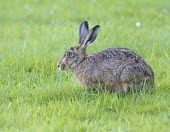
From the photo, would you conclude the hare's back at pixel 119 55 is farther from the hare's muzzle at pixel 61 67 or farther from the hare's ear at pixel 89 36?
the hare's muzzle at pixel 61 67

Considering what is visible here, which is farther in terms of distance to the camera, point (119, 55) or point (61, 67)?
point (61, 67)

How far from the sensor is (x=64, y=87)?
21.8 ft

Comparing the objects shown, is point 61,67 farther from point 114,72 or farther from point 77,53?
point 114,72

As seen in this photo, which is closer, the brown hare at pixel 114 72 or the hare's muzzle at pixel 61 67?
the brown hare at pixel 114 72

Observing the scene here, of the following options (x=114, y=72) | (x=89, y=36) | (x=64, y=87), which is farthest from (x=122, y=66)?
(x=64, y=87)

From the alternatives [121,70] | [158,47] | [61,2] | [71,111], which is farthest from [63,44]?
[61,2]

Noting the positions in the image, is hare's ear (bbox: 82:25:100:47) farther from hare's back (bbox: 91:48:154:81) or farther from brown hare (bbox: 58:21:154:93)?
hare's back (bbox: 91:48:154:81)

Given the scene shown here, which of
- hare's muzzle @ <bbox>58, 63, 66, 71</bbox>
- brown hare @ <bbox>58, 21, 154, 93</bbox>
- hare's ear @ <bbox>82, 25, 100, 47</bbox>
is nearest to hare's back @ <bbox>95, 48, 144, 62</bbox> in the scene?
brown hare @ <bbox>58, 21, 154, 93</bbox>

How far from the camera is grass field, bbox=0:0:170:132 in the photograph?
554 cm

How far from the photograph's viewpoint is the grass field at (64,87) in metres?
5.54

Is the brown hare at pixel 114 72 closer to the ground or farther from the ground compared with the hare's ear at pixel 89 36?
closer to the ground

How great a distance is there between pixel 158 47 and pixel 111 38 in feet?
2.86

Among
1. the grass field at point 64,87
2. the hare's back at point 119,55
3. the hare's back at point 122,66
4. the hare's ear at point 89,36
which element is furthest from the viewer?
the hare's ear at point 89,36

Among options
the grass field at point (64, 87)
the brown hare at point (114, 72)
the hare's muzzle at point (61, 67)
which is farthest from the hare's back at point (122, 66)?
the hare's muzzle at point (61, 67)
